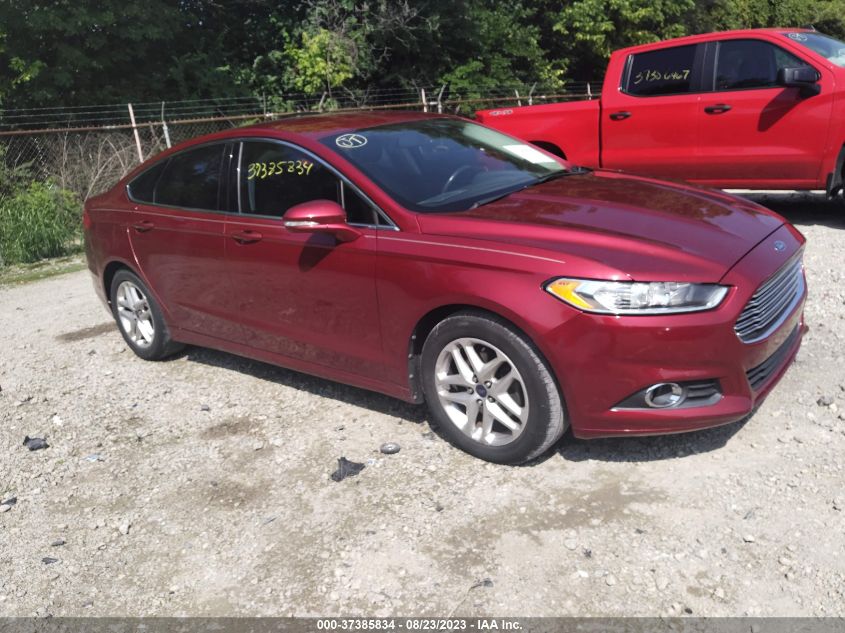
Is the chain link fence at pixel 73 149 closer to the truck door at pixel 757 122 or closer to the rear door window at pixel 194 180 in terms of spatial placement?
the truck door at pixel 757 122

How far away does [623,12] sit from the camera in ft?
73.9

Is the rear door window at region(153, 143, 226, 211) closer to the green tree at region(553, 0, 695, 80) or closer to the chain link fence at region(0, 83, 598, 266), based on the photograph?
the chain link fence at region(0, 83, 598, 266)

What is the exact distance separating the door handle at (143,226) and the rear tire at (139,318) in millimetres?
375

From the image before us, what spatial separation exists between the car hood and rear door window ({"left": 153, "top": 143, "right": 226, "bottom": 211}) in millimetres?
1707

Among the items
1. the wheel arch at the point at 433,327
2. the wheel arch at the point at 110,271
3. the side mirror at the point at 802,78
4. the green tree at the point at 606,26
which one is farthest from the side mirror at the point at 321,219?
the green tree at the point at 606,26

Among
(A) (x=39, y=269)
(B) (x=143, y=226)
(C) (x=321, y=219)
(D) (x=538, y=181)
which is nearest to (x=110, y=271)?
(B) (x=143, y=226)

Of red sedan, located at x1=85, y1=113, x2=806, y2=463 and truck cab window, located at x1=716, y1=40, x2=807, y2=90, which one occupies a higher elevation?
truck cab window, located at x1=716, y1=40, x2=807, y2=90

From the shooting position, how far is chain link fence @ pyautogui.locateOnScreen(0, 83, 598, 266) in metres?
11.3

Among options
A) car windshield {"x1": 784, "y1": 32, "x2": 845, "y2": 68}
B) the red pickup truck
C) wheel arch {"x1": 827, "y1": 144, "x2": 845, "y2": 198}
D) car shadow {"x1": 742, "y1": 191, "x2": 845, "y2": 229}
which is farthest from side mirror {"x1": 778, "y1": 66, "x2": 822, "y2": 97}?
car shadow {"x1": 742, "y1": 191, "x2": 845, "y2": 229}

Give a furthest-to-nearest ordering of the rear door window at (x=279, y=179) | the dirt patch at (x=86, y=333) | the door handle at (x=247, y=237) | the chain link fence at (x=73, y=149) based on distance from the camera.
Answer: the chain link fence at (x=73, y=149) → the dirt patch at (x=86, y=333) → the door handle at (x=247, y=237) → the rear door window at (x=279, y=179)

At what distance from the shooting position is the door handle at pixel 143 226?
5285mm

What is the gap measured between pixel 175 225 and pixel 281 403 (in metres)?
1.37

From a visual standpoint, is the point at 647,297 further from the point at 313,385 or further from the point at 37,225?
the point at 37,225

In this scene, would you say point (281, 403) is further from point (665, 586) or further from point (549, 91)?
point (549, 91)
